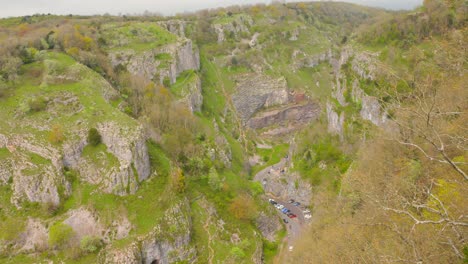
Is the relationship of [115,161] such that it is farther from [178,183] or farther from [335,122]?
[335,122]

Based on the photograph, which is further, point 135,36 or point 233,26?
point 233,26

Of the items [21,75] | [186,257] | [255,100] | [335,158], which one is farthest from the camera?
[255,100]

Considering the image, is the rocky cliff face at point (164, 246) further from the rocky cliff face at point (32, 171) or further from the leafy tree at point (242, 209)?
the rocky cliff face at point (32, 171)

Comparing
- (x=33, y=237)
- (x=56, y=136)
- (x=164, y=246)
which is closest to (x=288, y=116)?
(x=164, y=246)

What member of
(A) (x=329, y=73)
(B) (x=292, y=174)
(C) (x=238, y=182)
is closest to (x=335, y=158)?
(B) (x=292, y=174)

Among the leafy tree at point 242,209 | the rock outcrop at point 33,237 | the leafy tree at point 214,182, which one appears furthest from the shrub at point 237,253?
the rock outcrop at point 33,237

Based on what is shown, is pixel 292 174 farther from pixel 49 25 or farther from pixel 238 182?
pixel 49 25

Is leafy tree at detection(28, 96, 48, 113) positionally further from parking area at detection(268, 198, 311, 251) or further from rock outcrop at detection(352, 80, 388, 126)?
rock outcrop at detection(352, 80, 388, 126)
